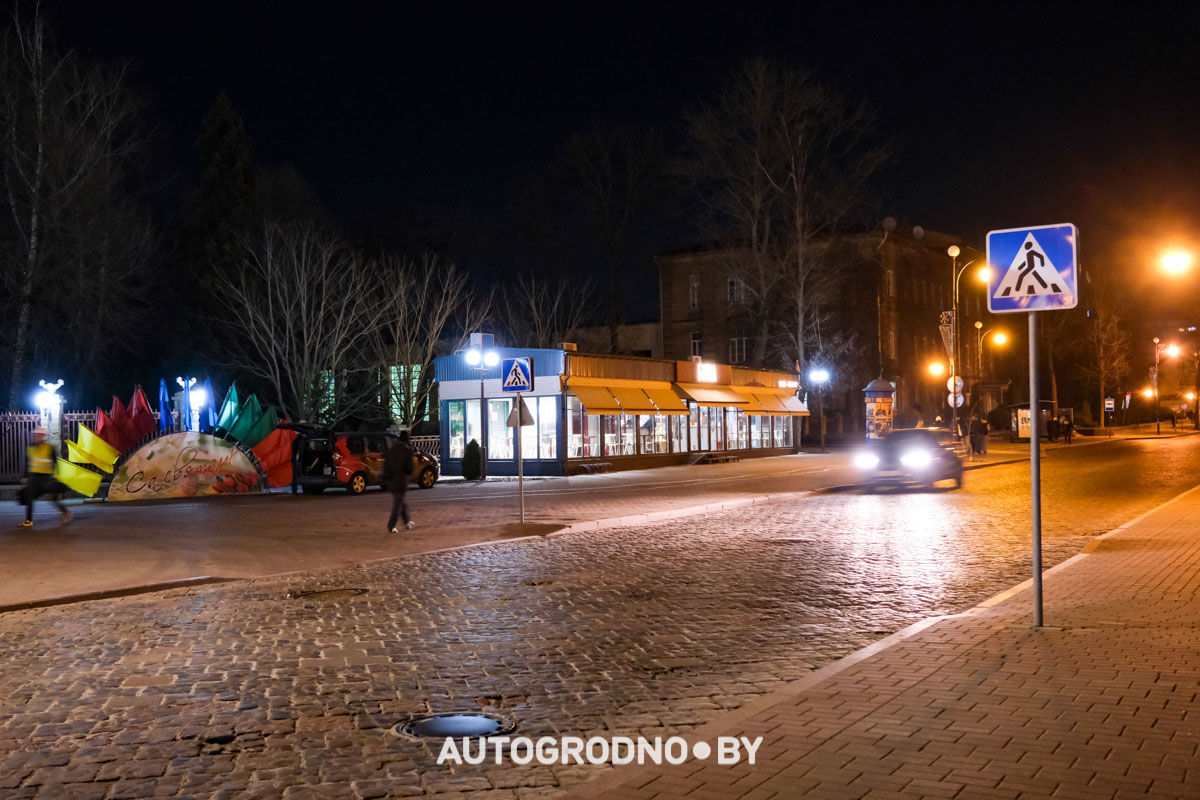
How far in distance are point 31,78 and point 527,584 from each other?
108ft

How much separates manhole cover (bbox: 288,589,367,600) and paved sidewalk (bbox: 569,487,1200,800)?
599 cm

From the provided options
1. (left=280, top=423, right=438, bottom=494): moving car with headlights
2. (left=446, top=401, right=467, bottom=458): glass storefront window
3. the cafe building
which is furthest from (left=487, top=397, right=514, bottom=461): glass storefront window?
(left=280, top=423, right=438, bottom=494): moving car with headlights

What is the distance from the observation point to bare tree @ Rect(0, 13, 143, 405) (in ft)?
118

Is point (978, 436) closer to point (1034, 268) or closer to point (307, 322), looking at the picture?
point (307, 322)

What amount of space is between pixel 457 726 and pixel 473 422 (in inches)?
1194

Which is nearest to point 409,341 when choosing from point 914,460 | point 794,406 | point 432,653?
point 794,406

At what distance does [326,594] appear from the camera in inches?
464

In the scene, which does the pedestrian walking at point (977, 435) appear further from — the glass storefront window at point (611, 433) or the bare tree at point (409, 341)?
the bare tree at point (409, 341)

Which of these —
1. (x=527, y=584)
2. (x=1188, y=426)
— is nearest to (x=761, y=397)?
(x=527, y=584)

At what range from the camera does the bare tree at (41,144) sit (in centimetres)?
3609

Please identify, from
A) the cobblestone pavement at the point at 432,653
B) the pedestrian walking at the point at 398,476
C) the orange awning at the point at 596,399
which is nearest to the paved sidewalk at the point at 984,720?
the cobblestone pavement at the point at 432,653

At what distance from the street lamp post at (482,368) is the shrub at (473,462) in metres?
0.04

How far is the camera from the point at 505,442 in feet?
118

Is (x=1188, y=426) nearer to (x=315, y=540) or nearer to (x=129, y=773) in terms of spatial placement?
(x=315, y=540)
